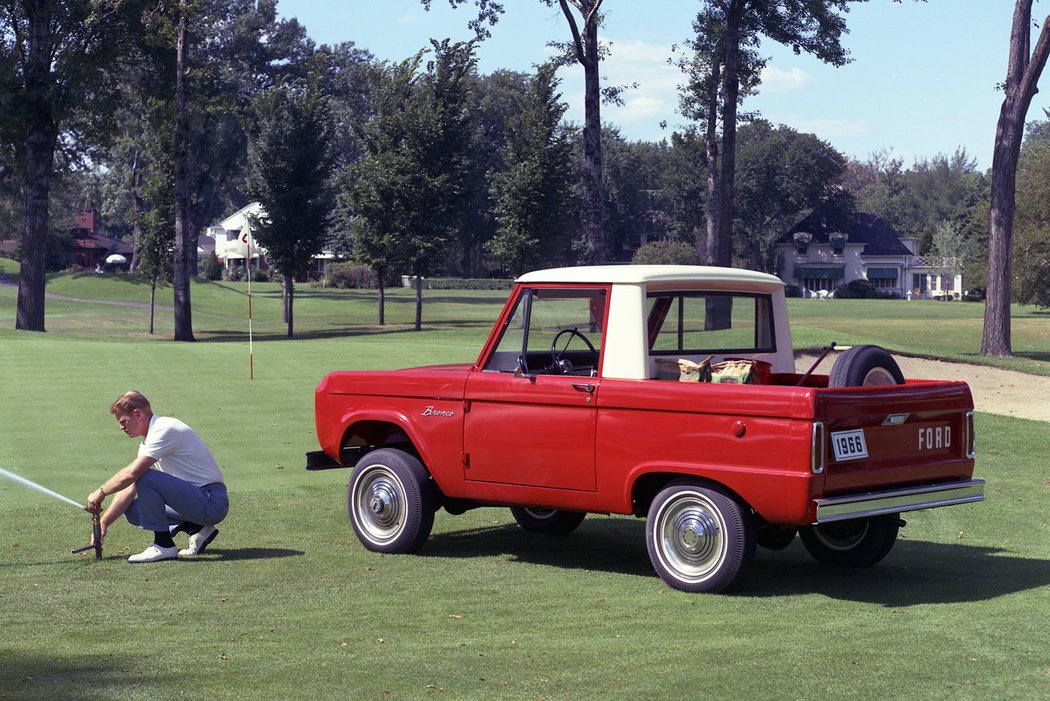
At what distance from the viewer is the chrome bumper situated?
7730 mm

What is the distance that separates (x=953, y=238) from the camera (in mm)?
114688

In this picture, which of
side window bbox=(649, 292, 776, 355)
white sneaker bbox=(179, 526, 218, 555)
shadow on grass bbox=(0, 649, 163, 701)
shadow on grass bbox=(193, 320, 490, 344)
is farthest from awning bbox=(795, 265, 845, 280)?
shadow on grass bbox=(0, 649, 163, 701)

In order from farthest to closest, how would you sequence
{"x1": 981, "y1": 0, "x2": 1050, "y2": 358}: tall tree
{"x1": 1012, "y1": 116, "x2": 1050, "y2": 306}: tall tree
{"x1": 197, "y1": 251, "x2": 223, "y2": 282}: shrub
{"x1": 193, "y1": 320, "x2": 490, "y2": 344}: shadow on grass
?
1. {"x1": 197, "y1": 251, "x2": 223, "y2": 282}: shrub
2. {"x1": 1012, "y1": 116, "x2": 1050, "y2": 306}: tall tree
3. {"x1": 193, "y1": 320, "x2": 490, "y2": 344}: shadow on grass
4. {"x1": 981, "y1": 0, "x2": 1050, "y2": 358}: tall tree

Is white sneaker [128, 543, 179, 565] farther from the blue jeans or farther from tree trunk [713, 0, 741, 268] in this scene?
tree trunk [713, 0, 741, 268]

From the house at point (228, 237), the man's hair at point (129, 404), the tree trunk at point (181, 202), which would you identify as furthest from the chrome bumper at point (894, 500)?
the house at point (228, 237)

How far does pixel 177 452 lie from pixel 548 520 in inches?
122

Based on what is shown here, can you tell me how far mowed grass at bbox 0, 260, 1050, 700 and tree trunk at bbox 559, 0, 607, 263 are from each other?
2155 centimetres

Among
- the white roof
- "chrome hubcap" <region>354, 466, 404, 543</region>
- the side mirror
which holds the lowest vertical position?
"chrome hubcap" <region>354, 466, 404, 543</region>

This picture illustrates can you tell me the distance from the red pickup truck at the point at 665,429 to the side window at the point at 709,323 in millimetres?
14

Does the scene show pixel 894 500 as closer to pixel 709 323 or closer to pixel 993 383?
pixel 709 323

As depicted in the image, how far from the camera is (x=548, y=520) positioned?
10789mm

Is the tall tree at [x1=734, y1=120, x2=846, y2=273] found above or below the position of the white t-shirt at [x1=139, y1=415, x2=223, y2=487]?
above

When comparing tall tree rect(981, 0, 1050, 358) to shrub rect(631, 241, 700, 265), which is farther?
shrub rect(631, 241, 700, 265)

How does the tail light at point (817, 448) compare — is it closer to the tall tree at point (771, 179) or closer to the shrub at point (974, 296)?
the shrub at point (974, 296)
